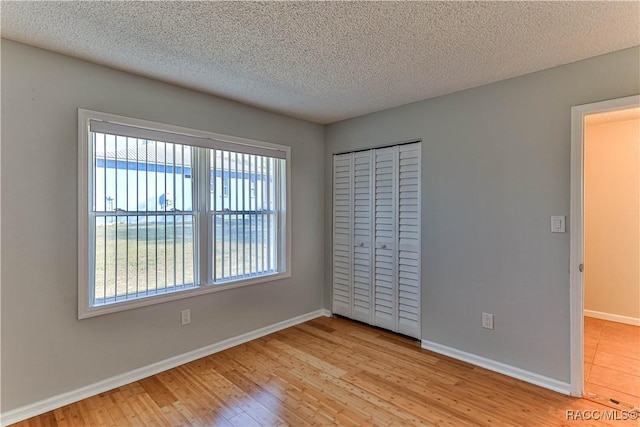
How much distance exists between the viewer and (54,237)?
214cm

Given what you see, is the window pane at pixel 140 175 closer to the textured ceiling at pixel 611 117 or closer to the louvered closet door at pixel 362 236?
the louvered closet door at pixel 362 236

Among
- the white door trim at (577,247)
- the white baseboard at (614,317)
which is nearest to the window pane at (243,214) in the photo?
the white door trim at (577,247)

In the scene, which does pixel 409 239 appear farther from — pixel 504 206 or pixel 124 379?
pixel 124 379

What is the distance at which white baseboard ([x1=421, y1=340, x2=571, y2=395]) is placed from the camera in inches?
90.8

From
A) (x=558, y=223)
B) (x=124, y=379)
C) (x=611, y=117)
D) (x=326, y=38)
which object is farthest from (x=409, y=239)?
(x=124, y=379)

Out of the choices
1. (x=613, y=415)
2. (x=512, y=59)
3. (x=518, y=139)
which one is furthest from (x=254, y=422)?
(x=512, y=59)

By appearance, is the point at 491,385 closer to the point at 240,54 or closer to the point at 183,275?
the point at 183,275

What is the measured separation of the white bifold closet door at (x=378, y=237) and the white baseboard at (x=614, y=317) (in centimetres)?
235

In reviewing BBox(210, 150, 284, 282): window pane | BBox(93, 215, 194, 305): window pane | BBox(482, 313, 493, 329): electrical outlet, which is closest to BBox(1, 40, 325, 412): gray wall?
BBox(93, 215, 194, 305): window pane

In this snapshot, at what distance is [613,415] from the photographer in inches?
79.3

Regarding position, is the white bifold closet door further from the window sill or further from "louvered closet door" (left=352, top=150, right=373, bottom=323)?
the window sill

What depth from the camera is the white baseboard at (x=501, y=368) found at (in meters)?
2.31

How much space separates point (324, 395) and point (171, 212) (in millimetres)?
1911

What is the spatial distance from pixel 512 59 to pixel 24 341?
3799mm
